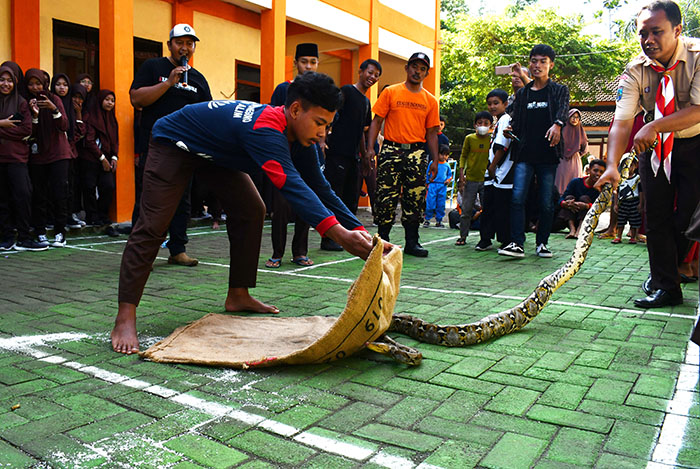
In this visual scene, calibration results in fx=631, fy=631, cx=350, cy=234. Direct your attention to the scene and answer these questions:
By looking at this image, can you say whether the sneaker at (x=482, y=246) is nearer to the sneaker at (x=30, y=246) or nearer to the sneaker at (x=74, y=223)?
the sneaker at (x=30, y=246)

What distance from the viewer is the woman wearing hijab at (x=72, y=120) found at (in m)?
9.36

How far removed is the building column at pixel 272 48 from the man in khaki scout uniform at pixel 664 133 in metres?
9.23

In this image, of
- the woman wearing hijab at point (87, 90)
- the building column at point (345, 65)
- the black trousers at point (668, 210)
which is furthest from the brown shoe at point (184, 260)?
the building column at point (345, 65)

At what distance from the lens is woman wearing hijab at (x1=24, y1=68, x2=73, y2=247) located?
853 cm

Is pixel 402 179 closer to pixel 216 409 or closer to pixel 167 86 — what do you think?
pixel 167 86

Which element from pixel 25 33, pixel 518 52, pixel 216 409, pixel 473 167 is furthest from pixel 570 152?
pixel 518 52

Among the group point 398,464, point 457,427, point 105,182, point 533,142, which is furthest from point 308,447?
point 105,182

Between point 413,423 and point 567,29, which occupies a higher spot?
point 567,29

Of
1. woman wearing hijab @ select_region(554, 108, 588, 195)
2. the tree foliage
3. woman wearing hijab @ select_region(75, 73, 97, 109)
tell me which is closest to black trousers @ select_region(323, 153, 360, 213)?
woman wearing hijab @ select_region(75, 73, 97, 109)

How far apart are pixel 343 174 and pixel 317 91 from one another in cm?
482

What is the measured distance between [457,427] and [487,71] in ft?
111

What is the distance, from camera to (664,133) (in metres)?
4.89

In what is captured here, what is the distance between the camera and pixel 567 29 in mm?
34188

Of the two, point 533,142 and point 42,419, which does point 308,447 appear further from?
point 533,142
